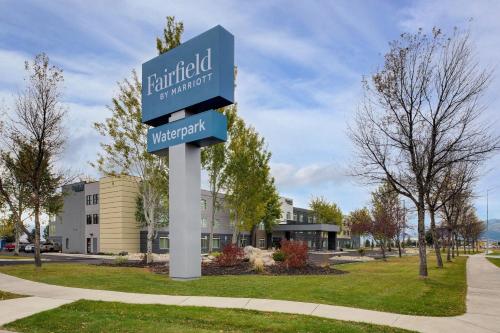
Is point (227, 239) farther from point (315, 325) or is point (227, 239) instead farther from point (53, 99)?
point (315, 325)

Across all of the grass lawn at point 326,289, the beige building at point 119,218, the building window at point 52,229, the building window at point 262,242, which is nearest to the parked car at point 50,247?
the building window at point 52,229

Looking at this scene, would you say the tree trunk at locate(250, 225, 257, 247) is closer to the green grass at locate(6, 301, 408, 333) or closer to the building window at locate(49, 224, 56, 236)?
the building window at locate(49, 224, 56, 236)

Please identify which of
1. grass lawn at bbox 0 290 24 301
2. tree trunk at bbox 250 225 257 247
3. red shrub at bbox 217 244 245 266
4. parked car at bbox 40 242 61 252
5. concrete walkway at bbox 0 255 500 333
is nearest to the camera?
concrete walkway at bbox 0 255 500 333

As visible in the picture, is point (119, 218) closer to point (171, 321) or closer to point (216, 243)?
point (216, 243)

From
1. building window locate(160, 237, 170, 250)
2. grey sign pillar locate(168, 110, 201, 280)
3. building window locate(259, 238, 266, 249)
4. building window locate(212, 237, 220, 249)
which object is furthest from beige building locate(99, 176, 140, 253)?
grey sign pillar locate(168, 110, 201, 280)

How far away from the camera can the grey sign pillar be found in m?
16.9

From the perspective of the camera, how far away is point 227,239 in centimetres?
6266

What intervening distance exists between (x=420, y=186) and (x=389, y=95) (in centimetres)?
421

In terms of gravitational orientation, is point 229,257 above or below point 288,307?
below

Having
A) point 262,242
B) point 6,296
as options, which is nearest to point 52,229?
point 262,242

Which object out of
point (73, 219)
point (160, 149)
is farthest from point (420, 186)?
point (73, 219)

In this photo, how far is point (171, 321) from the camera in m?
9.58

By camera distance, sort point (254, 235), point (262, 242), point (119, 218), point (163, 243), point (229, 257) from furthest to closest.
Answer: point (262, 242), point (254, 235), point (163, 243), point (119, 218), point (229, 257)

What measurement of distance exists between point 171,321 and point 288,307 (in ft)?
10.4
